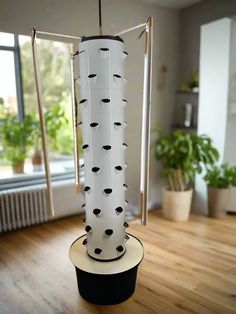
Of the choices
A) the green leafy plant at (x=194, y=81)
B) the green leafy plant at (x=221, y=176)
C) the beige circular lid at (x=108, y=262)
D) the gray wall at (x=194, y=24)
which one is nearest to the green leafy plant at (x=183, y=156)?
the green leafy plant at (x=221, y=176)

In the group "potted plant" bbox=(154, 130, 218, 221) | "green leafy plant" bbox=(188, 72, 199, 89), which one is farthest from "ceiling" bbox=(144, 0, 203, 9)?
"potted plant" bbox=(154, 130, 218, 221)

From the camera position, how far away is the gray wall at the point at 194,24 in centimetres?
309

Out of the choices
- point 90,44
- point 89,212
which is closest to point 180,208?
point 89,212

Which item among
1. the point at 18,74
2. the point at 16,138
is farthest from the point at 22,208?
the point at 18,74

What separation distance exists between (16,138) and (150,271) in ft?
6.53

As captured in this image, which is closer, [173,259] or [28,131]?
[173,259]

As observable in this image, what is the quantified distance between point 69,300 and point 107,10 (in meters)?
2.88

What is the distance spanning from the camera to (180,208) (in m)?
3.10

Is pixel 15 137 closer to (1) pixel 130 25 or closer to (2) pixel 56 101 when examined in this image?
(2) pixel 56 101

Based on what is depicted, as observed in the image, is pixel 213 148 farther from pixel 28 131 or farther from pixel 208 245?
pixel 28 131

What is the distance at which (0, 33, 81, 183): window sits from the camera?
2.89m

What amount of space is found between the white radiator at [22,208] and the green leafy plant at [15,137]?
1.44 ft

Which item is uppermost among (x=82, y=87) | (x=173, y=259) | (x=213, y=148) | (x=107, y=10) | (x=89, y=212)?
(x=107, y=10)

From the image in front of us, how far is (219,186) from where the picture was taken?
3.12 meters
